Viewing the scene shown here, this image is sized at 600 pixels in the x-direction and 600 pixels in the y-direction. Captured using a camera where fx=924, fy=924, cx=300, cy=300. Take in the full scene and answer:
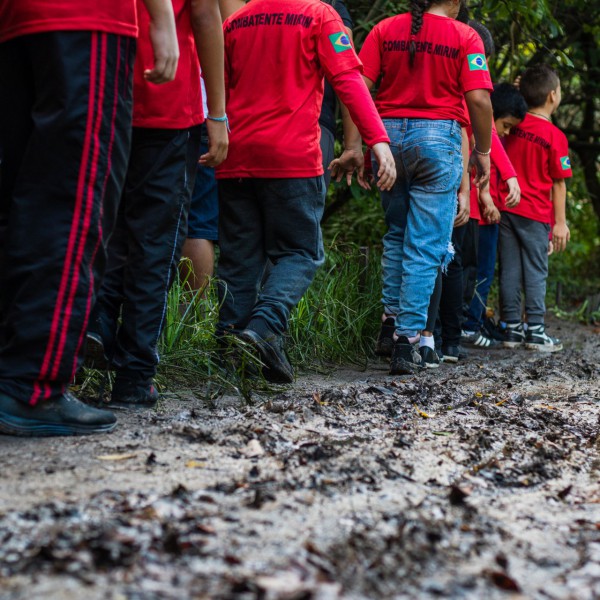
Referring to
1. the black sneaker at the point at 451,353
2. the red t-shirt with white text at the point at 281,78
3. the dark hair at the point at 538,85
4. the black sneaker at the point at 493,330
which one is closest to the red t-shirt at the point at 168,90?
the red t-shirt with white text at the point at 281,78

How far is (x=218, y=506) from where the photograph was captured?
6.45 ft

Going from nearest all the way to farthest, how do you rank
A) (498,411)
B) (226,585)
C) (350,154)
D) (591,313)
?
1. (226,585)
2. (498,411)
3. (350,154)
4. (591,313)

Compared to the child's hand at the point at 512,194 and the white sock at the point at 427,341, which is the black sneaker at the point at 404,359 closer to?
the white sock at the point at 427,341

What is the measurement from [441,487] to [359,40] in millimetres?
4369

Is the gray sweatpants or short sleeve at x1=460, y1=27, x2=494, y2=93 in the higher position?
short sleeve at x1=460, y1=27, x2=494, y2=93

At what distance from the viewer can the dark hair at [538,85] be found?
6285 mm

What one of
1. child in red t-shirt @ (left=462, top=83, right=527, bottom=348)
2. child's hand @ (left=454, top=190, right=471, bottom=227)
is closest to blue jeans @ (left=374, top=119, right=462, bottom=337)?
child's hand @ (left=454, top=190, right=471, bottom=227)

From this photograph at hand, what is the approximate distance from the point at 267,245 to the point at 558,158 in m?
3.18

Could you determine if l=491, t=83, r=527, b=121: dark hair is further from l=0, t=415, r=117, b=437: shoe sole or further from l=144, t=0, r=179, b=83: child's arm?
l=0, t=415, r=117, b=437: shoe sole

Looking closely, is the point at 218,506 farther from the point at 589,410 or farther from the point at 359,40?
the point at 359,40

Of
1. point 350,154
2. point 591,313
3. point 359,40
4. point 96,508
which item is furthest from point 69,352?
point 591,313

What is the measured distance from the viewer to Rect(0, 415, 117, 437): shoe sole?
2453 mm

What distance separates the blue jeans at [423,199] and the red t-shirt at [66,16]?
7.29ft

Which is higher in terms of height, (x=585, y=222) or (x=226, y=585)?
(x=226, y=585)
